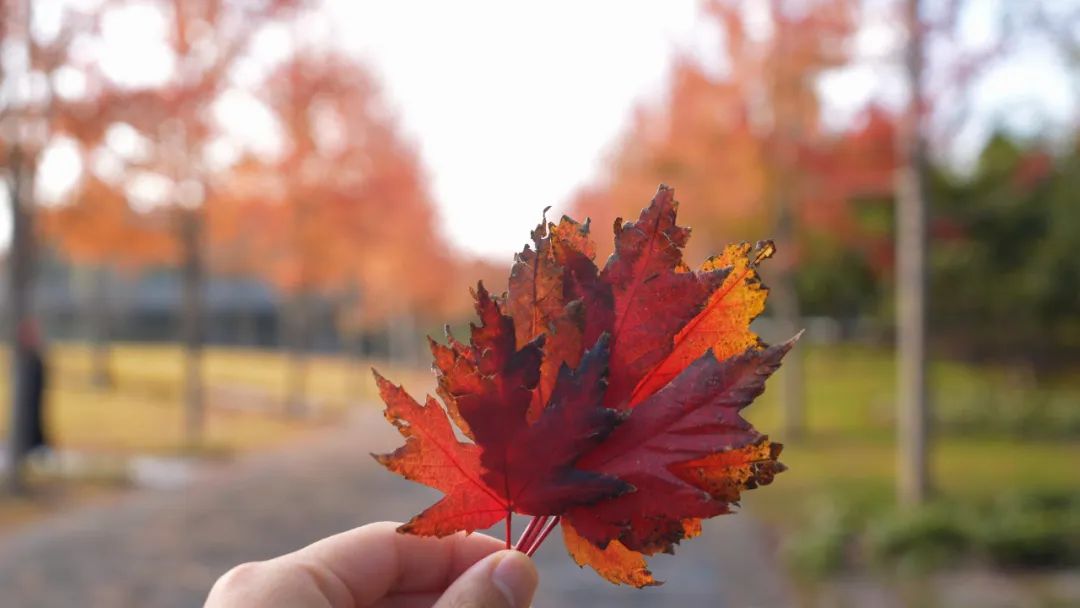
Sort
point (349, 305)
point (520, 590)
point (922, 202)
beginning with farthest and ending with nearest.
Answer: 1. point (349, 305)
2. point (922, 202)
3. point (520, 590)

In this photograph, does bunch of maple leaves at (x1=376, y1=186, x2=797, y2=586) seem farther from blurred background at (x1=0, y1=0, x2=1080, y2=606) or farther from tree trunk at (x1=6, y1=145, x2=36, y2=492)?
tree trunk at (x1=6, y1=145, x2=36, y2=492)

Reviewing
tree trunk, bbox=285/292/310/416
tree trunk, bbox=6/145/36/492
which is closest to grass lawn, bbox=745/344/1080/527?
tree trunk, bbox=6/145/36/492

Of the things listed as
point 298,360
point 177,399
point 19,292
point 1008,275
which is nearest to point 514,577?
point 19,292

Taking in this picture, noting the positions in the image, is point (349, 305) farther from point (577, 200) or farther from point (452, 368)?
point (452, 368)

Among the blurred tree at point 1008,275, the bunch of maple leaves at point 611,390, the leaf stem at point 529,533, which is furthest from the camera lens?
the blurred tree at point 1008,275

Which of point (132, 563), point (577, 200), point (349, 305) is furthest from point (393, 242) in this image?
point (132, 563)

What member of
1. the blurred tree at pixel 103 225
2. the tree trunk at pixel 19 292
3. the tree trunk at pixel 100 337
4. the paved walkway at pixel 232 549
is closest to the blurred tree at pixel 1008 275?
the paved walkway at pixel 232 549

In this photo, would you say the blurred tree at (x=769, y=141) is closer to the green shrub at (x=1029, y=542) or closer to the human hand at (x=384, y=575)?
the green shrub at (x=1029, y=542)
